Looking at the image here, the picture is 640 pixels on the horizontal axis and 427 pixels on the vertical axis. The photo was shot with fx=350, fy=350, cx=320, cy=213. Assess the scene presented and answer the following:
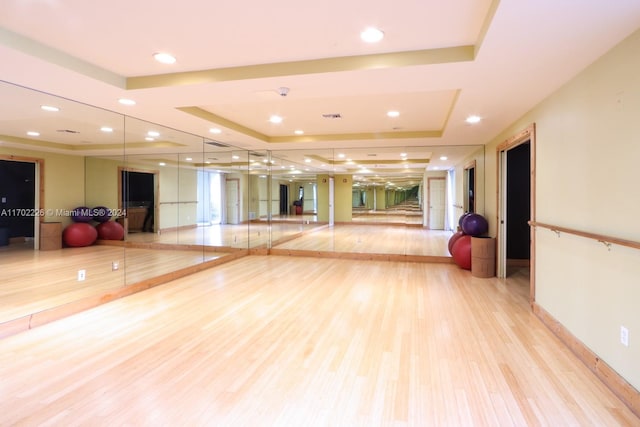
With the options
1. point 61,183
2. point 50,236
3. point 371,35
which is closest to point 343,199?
point 61,183

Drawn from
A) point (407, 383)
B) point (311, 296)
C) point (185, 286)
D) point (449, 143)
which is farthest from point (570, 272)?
point (185, 286)

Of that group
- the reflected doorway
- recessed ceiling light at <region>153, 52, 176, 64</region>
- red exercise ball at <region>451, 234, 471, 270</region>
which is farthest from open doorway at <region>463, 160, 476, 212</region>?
recessed ceiling light at <region>153, 52, 176, 64</region>

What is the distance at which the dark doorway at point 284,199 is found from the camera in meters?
9.05

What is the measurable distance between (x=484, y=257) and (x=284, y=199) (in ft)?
16.9

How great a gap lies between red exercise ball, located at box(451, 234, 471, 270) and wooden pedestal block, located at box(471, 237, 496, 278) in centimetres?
35

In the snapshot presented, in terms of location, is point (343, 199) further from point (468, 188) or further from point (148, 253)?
point (148, 253)

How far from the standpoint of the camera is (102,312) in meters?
3.93

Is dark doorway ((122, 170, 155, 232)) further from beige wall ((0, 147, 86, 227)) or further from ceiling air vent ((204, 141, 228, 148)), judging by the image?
ceiling air vent ((204, 141, 228, 148))

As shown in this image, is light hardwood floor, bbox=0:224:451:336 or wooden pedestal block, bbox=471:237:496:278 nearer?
light hardwood floor, bbox=0:224:451:336

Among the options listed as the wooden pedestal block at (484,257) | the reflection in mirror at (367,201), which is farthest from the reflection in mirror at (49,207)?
the wooden pedestal block at (484,257)

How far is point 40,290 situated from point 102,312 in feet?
3.11

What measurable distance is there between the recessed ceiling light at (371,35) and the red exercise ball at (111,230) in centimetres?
437

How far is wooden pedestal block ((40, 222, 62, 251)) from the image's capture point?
4.52 m

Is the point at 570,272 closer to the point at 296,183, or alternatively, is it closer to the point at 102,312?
the point at 102,312
